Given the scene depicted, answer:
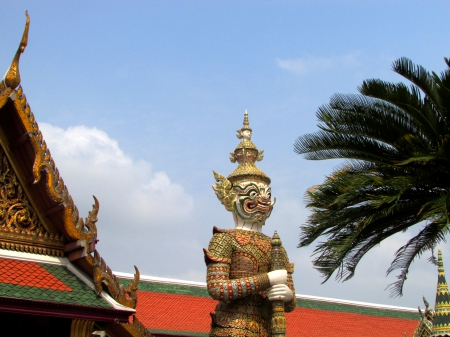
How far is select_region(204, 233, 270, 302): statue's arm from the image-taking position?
9172 millimetres

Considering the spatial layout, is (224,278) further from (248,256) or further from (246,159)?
(246,159)

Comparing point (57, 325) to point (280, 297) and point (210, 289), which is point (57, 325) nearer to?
point (210, 289)

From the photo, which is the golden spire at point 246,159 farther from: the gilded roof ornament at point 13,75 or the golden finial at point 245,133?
the gilded roof ornament at point 13,75

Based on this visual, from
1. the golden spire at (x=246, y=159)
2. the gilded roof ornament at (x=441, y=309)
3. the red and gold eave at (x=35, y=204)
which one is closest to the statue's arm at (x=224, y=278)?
the golden spire at (x=246, y=159)

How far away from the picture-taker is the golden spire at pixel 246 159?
10172 millimetres

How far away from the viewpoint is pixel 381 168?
10219 millimetres

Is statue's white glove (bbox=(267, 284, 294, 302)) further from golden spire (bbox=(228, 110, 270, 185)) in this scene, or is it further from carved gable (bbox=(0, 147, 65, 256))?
carved gable (bbox=(0, 147, 65, 256))

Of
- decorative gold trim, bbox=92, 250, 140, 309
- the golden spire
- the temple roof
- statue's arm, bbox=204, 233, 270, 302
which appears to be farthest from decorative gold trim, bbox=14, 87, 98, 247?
the temple roof

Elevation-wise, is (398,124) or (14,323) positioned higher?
(398,124)

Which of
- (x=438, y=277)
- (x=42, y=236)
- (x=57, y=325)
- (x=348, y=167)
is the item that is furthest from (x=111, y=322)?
(x=438, y=277)

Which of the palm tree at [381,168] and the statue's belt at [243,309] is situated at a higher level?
the palm tree at [381,168]

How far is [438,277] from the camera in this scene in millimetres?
11906

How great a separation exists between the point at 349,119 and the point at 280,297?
115 inches

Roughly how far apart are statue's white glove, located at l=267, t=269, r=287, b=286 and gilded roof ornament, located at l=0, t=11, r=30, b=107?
13.2 ft
